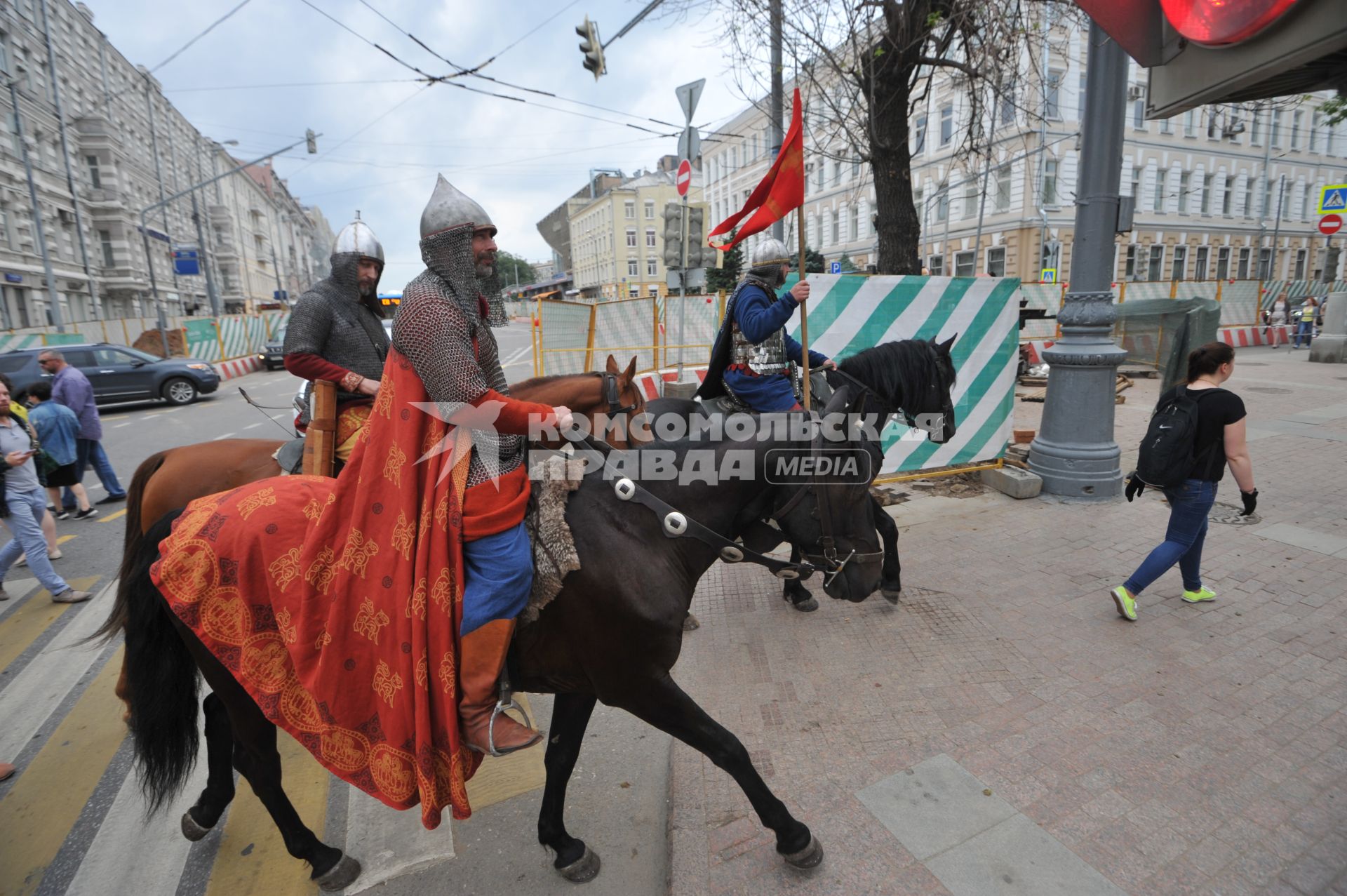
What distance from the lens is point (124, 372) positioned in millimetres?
15719

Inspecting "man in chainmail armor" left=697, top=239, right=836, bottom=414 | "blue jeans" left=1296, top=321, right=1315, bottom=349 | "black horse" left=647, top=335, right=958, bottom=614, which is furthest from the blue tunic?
"blue jeans" left=1296, top=321, right=1315, bottom=349

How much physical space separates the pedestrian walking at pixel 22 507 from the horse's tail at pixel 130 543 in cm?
266

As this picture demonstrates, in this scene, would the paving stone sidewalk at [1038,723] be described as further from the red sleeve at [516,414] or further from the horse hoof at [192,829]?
the horse hoof at [192,829]

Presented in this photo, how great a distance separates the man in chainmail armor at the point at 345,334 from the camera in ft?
12.2

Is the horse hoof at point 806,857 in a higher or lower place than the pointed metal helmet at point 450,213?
A: lower

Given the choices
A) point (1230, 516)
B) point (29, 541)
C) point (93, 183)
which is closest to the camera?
point (29, 541)

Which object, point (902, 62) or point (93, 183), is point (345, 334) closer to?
point (902, 62)

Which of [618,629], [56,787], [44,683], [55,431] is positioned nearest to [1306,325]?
[618,629]

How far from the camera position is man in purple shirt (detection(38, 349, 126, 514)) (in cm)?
788

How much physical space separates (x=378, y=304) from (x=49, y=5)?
47.6m

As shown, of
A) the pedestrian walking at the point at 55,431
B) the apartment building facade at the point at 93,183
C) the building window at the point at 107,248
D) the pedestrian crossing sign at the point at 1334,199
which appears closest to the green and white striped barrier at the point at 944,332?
the pedestrian walking at the point at 55,431

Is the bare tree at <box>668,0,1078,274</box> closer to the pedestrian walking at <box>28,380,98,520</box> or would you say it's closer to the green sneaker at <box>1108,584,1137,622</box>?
the green sneaker at <box>1108,584,1137,622</box>

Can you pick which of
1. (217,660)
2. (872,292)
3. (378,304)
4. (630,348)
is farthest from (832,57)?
(217,660)

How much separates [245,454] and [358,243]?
1513 mm
